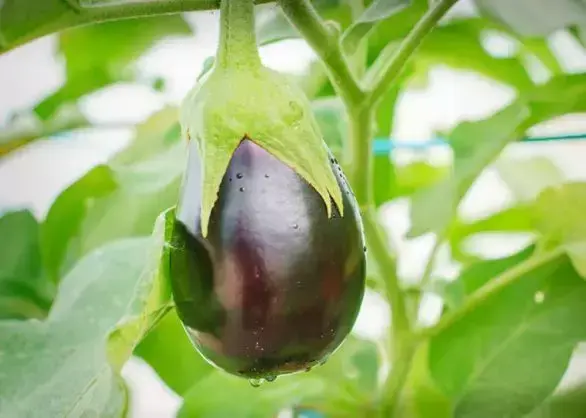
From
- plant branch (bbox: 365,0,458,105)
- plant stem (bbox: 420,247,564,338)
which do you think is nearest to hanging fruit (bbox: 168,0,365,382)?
plant branch (bbox: 365,0,458,105)

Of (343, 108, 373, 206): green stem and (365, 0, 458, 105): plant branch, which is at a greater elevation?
(365, 0, 458, 105): plant branch

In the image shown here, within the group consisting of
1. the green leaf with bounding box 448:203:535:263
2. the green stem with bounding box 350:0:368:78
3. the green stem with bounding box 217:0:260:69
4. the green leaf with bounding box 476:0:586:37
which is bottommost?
the green leaf with bounding box 448:203:535:263

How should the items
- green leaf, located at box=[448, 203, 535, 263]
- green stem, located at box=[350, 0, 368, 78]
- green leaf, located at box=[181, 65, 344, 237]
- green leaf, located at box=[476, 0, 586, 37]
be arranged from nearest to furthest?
green leaf, located at box=[181, 65, 344, 237], green leaf, located at box=[476, 0, 586, 37], green stem, located at box=[350, 0, 368, 78], green leaf, located at box=[448, 203, 535, 263]

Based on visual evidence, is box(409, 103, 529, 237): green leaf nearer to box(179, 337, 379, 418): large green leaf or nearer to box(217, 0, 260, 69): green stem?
box(179, 337, 379, 418): large green leaf

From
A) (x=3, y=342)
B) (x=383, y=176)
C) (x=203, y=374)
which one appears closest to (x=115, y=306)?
(x=3, y=342)

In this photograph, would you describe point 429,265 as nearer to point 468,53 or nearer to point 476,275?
point 476,275

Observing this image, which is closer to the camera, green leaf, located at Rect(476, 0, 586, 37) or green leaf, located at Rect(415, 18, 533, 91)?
green leaf, located at Rect(476, 0, 586, 37)

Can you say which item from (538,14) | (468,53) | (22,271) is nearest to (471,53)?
(468,53)
